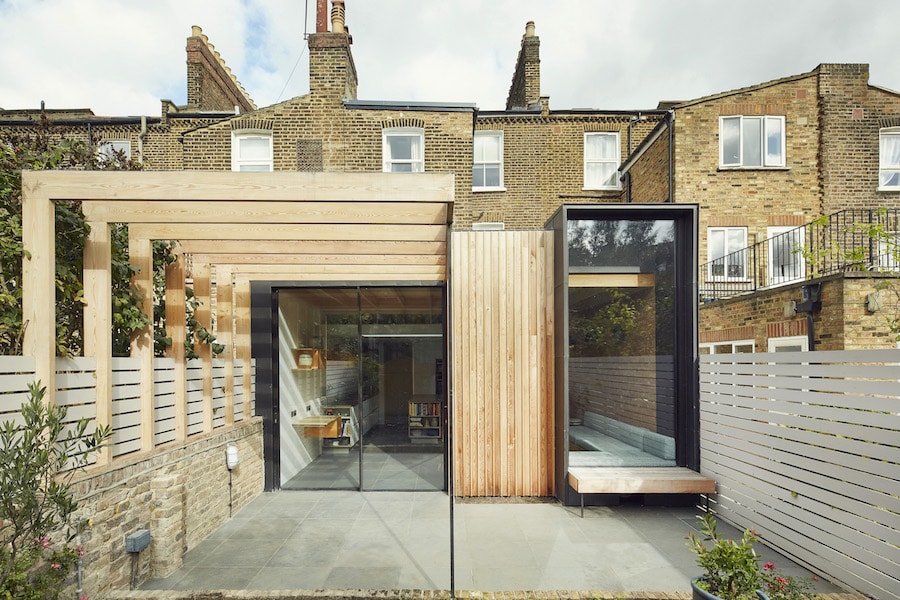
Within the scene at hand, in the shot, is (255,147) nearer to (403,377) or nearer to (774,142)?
(403,377)

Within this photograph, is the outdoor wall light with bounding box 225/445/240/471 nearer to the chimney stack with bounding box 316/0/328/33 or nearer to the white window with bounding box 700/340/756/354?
the white window with bounding box 700/340/756/354

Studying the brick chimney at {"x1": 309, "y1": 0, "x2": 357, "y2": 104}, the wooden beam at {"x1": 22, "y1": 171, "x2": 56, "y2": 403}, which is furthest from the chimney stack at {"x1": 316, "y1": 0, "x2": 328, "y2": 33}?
the wooden beam at {"x1": 22, "y1": 171, "x2": 56, "y2": 403}

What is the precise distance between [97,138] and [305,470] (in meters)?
10.5

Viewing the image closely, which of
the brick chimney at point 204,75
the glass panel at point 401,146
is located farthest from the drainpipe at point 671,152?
the brick chimney at point 204,75

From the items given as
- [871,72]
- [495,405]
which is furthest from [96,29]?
[871,72]

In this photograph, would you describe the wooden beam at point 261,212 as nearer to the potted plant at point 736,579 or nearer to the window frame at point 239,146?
the potted plant at point 736,579

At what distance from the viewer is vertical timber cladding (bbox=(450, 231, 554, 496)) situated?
625cm

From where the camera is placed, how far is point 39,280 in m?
3.33

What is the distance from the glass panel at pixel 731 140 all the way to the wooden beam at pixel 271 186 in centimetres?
946

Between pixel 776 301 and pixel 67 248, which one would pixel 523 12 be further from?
pixel 67 248

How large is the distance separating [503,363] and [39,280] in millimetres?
4786

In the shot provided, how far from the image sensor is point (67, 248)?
3.95 meters

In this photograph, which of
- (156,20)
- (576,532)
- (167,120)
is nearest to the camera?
(576,532)

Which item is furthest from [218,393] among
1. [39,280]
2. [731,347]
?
[731,347]
